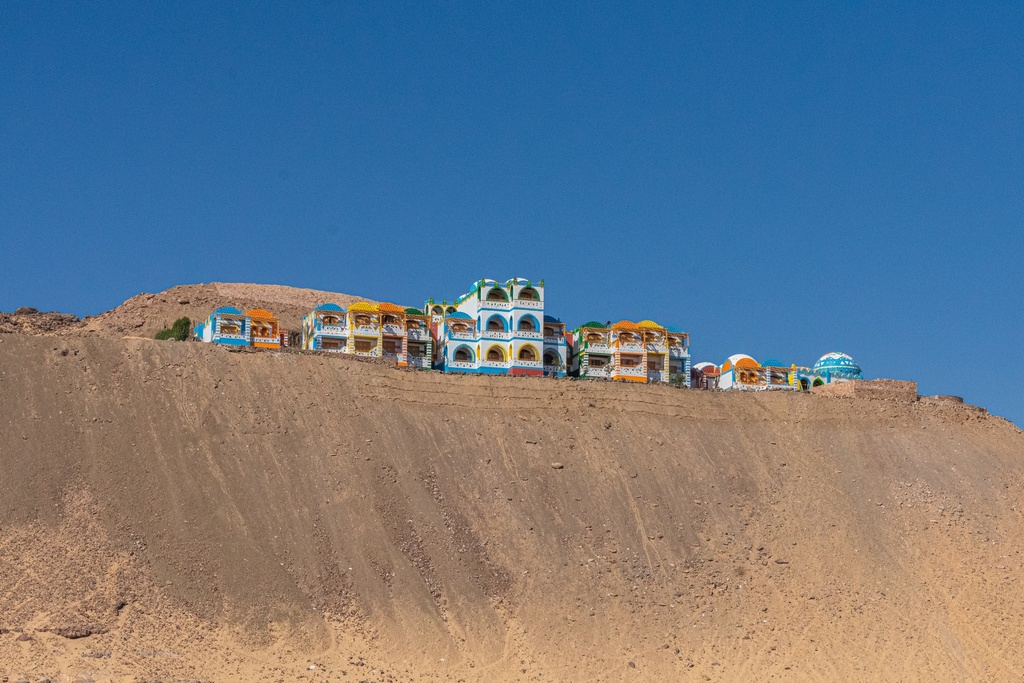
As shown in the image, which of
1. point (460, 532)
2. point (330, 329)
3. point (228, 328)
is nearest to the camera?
point (460, 532)

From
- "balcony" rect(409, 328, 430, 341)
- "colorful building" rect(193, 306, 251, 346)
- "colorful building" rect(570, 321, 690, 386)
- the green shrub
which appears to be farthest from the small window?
the green shrub

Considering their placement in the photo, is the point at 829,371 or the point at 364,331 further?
the point at 829,371

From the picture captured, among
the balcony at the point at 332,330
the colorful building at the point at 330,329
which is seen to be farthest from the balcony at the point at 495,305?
the balcony at the point at 332,330

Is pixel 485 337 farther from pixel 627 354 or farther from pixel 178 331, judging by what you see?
pixel 178 331

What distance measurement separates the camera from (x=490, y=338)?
55531 mm

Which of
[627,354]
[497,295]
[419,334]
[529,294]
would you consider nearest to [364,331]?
[419,334]

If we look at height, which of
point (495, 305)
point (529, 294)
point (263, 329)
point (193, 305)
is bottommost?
point (263, 329)

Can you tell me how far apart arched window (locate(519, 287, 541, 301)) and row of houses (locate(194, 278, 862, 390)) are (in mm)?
41

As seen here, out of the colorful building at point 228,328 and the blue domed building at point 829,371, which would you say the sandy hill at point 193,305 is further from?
the blue domed building at point 829,371

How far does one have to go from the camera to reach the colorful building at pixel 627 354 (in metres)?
56.9

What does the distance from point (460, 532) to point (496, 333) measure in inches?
601

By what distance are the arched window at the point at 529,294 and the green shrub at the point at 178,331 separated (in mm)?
13538

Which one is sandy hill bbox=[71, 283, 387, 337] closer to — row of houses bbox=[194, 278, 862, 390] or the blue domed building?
row of houses bbox=[194, 278, 862, 390]

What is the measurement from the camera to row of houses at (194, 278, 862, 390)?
5359cm
